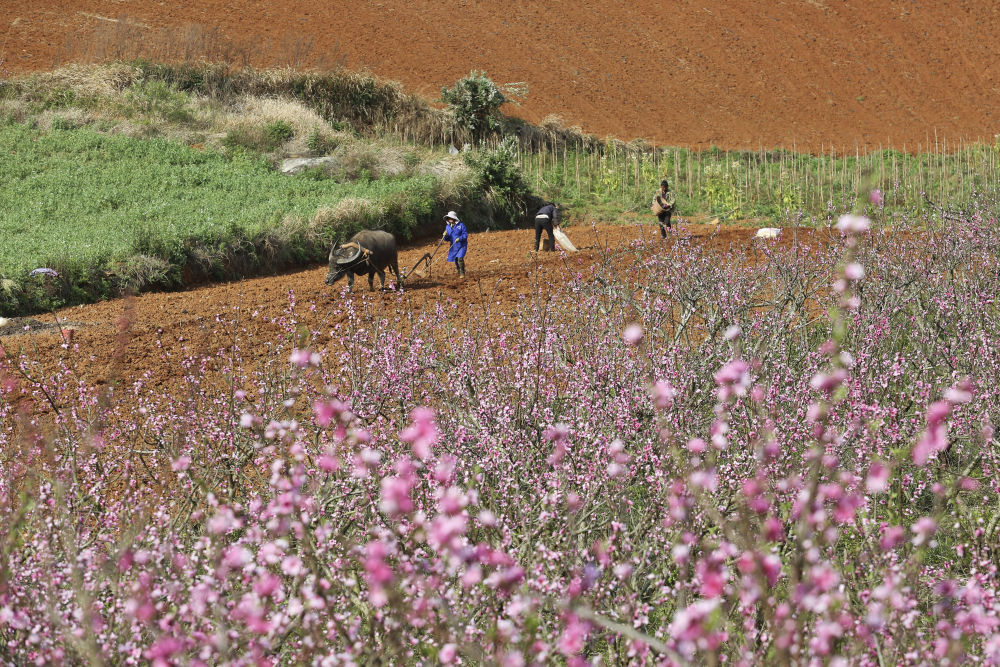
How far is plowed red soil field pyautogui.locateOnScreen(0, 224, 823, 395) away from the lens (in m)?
9.40

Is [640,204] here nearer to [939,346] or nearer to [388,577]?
[939,346]

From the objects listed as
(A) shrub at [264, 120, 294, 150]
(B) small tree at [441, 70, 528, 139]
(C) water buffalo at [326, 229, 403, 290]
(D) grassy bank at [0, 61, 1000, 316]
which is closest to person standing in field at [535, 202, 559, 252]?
(C) water buffalo at [326, 229, 403, 290]

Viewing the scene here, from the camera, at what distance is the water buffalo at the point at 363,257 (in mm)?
11875

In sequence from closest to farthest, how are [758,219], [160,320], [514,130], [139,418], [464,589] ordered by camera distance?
[464,589] < [139,418] < [160,320] < [758,219] < [514,130]

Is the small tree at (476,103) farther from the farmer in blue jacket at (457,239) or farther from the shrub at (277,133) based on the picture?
the farmer in blue jacket at (457,239)

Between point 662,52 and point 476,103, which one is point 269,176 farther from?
point 662,52

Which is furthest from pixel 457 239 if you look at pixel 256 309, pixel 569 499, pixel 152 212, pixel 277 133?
pixel 277 133

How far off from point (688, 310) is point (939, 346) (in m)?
1.90

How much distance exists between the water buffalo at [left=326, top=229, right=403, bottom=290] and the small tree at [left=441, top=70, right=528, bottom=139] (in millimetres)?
14483

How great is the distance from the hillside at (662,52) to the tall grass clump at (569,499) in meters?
25.3

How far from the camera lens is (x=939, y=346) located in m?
6.57

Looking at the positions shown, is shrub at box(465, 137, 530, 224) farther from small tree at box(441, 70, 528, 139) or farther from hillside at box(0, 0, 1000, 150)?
hillside at box(0, 0, 1000, 150)

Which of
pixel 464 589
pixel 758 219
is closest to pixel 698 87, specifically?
pixel 758 219

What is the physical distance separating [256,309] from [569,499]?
9.46m
